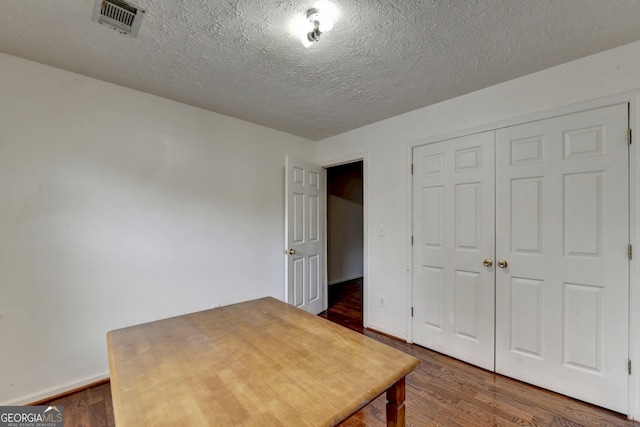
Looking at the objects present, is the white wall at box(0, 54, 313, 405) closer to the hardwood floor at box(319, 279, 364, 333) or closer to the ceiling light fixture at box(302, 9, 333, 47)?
the hardwood floor at box(319, 279, 364, 333)

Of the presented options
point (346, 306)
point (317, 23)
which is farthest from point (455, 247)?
point (317, 23)

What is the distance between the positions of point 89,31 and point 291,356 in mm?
2100

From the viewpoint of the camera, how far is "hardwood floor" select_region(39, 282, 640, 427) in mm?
1638

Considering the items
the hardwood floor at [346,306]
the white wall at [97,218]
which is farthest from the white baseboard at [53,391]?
the hardwood floor at [346,306]

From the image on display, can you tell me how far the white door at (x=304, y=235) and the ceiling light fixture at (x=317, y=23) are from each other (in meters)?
1.61

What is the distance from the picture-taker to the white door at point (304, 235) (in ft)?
9.82

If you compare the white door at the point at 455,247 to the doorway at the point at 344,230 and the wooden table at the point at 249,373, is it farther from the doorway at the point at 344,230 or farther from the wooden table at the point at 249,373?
the doorway at the point at 344,230

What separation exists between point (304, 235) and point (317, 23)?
7.39 ft

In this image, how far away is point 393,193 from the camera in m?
2.82

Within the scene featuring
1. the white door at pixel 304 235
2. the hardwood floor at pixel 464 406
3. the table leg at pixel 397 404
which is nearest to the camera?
the table leg at pixel 397 404

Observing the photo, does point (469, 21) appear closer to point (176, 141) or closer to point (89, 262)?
point (176, 141)

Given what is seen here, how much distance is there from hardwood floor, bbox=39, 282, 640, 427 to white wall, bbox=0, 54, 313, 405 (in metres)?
0.36

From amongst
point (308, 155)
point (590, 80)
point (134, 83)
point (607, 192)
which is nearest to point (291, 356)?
point (607, 192)

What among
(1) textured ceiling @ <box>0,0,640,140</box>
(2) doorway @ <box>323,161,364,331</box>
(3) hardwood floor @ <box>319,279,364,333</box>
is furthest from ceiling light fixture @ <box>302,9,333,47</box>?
(2) doorway @ <box>323,161,364,331</box>
